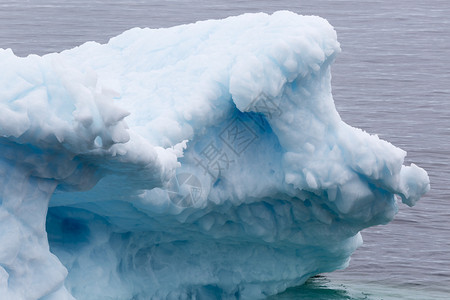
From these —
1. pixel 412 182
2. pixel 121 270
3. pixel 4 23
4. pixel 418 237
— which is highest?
pixel 412 182

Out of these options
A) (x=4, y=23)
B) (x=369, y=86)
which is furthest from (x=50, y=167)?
(x=4, y=23)

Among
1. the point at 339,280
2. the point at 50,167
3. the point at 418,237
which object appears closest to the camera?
the point at 50,167

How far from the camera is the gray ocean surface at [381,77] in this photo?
392 inches

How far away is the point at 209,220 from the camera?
24.7 ft

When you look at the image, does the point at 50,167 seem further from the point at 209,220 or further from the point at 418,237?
the point at 418,237

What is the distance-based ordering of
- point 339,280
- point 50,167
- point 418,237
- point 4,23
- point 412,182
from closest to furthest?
point 50,167 → point 412,182 → point 339,280 → point 418,237 → point 4,23

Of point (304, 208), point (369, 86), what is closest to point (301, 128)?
point (304, 208)

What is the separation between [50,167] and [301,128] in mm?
2234

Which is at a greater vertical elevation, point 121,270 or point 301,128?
point 301,128

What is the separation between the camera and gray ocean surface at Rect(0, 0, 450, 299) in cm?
997

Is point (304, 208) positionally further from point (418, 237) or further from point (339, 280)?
point (418, 237)

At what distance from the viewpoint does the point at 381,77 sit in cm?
1802

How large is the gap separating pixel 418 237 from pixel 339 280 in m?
1.85

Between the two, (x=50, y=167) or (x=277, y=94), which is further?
(x=277, y=94)
